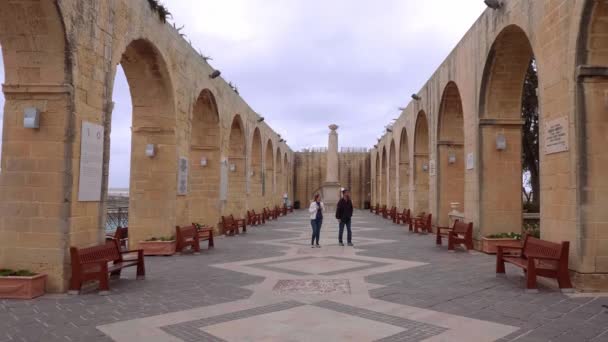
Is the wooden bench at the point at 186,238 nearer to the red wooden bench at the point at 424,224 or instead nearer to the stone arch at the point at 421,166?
the red wooden bench at the point at 424,224

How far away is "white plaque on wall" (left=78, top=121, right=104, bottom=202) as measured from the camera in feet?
21.7

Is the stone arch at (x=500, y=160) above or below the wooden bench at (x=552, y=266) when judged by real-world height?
above

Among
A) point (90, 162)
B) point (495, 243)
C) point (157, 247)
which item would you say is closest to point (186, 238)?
point (157, 247)

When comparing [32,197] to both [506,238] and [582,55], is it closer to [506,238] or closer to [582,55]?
[582,55]

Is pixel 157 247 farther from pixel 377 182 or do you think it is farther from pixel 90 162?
pixel 377 182

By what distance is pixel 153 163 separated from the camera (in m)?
10.7

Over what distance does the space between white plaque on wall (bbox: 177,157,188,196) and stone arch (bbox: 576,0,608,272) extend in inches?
327

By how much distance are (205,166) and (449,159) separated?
305 inches

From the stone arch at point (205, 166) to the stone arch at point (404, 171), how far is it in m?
11.5

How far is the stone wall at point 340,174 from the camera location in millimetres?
41906

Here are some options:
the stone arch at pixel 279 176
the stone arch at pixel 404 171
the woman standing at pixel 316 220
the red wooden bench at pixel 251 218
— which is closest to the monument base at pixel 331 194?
the stone arch at pixel 279 176

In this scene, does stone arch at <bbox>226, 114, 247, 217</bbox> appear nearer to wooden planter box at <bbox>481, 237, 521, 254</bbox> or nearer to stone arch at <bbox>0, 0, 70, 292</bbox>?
wooden planter box at <bbox>481, 237, 521, 254</bbox>

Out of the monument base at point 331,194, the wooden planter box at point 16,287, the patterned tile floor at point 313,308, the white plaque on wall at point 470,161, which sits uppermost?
the white plaque on wall at point 470,161

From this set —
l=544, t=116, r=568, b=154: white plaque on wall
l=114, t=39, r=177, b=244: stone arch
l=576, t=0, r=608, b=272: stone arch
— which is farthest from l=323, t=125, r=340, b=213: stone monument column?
l=576, t=0, r=608, b=272: stone arch
